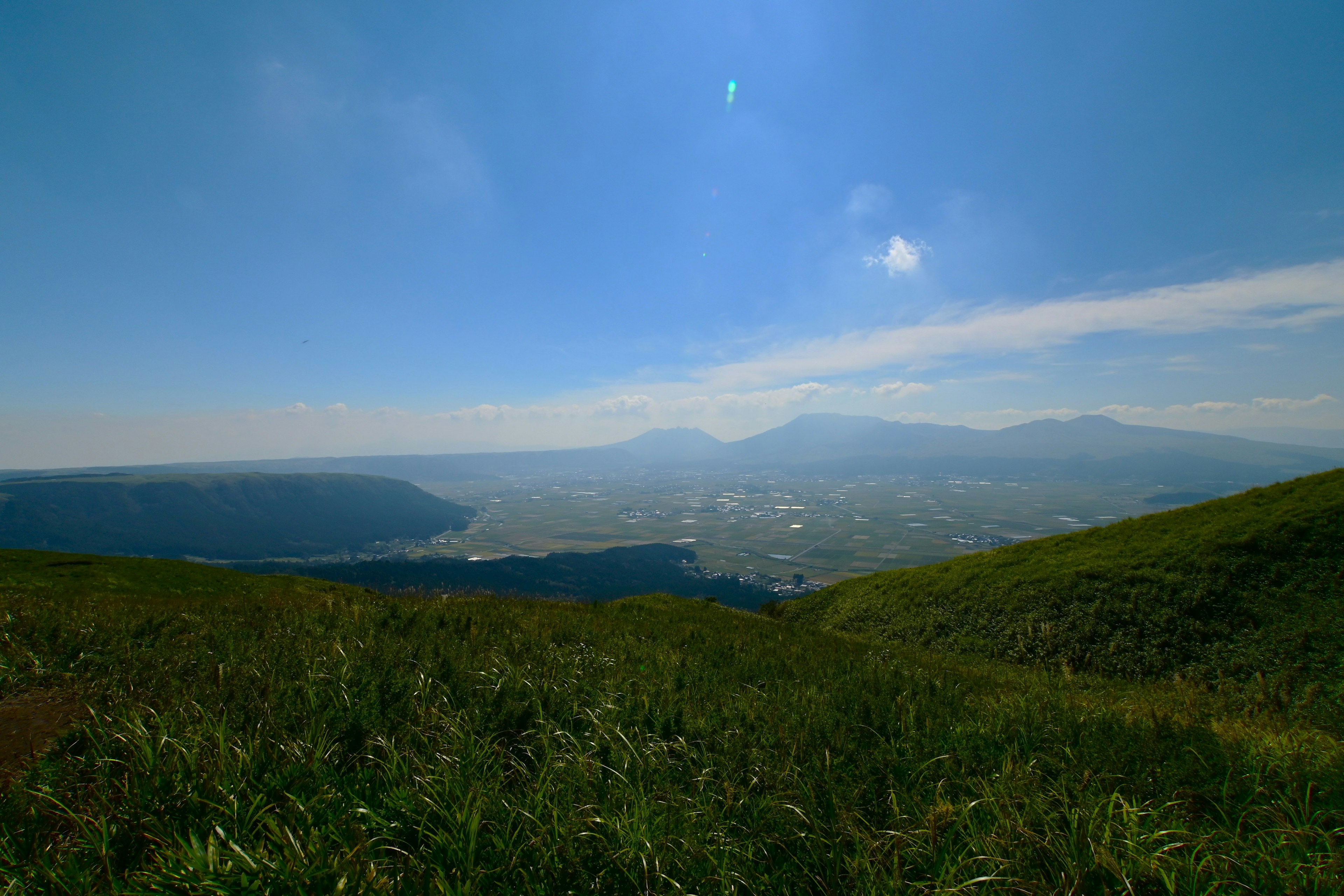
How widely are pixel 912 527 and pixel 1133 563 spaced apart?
14956 centimetres

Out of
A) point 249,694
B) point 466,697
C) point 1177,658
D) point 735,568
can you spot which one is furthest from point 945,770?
point 735,568

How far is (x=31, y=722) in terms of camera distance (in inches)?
135

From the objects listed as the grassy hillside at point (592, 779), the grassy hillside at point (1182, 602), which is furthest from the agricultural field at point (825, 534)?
the grassy hillside at point (592, 779)

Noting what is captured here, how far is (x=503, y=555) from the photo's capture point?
138500 millimetres

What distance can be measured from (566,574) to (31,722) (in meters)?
104

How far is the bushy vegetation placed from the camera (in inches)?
3199

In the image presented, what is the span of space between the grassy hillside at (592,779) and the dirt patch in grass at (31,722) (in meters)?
0.04

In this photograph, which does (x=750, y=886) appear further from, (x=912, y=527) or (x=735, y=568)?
(x=912, y=527)

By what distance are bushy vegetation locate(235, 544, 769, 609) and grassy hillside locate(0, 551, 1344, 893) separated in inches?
2655

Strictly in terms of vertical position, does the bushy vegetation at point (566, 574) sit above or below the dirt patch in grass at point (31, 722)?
below

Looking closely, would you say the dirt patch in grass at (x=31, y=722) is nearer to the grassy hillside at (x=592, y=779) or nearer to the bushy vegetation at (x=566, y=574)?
the grassy hillside at (x=592, y=779)

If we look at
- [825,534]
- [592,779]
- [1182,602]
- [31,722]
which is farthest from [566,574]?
[592,779]

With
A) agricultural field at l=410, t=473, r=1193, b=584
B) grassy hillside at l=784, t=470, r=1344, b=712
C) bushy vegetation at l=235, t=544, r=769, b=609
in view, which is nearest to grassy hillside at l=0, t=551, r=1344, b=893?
grassy hillside at l=784, t=470, r=1344, b=712

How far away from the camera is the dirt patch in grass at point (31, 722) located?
302cm
